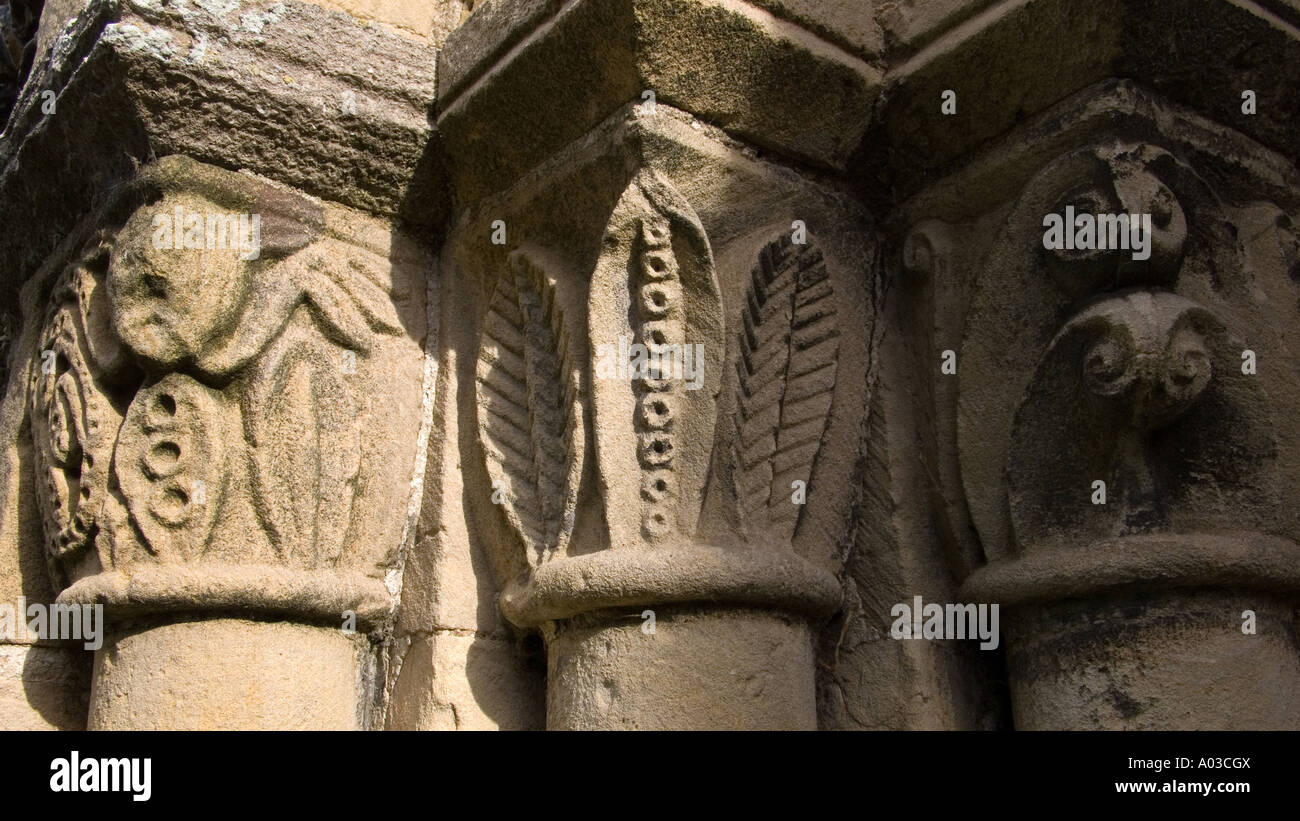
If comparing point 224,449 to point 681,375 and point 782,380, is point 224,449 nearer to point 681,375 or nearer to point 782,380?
point 681,375

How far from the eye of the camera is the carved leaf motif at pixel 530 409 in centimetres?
193

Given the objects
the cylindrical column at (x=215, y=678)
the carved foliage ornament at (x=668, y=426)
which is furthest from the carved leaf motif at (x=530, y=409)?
the cylindrical column at (x=215, y=678)

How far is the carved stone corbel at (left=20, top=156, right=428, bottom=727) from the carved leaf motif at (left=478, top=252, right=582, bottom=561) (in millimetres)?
190

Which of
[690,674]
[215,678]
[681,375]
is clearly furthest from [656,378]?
[215,678]

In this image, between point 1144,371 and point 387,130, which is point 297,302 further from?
point 1144,371

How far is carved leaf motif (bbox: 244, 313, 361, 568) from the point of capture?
195 cm

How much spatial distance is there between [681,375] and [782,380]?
17 cm

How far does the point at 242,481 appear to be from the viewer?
194 centimetres

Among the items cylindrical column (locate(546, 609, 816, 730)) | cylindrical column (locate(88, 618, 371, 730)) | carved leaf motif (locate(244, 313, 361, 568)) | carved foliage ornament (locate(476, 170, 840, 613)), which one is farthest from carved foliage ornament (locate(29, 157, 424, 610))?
cylindrical column (locate(546, 609, 816, 730))

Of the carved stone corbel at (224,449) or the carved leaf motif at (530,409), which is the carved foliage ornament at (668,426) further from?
the carved stone corbel at (224,449)

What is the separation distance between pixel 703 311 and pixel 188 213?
877 mm

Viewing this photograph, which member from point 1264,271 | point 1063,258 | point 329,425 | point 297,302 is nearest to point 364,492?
point 329,425

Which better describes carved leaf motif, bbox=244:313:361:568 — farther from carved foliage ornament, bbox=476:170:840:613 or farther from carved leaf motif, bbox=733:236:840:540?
carved leaf motif, bbox=733:236:840:540

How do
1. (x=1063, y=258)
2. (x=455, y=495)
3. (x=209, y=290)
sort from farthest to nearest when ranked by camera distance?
(x=455, y=495) → (x=209, y=290) → (x=1063, y=258)
